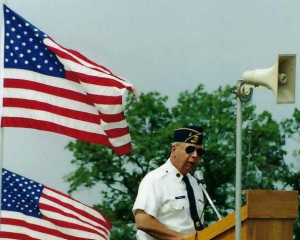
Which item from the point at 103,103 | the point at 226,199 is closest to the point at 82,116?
the point at 103,103

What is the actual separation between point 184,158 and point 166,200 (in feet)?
1.21

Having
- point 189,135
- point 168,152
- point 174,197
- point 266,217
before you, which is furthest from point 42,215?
point 168,152

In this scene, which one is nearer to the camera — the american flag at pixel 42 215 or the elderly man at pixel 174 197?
the elderly man at pixel 174 197

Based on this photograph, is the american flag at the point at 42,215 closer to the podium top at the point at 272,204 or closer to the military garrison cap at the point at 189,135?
the military garrison cap at the point at 189,135

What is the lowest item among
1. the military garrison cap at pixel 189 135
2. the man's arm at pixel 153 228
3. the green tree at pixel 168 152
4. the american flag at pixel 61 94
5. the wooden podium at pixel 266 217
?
the wooden podium at pixel 266 217

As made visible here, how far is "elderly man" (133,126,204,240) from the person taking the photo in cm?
1062

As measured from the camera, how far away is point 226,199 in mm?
45969

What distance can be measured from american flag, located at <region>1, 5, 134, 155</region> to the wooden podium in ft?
12.8

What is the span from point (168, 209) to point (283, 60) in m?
1.88

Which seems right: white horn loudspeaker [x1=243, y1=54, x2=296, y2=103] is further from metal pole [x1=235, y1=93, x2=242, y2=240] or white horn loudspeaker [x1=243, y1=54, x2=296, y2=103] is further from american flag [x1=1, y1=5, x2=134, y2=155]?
american flag [x1=1, y1=5, x2=134, y2=155]

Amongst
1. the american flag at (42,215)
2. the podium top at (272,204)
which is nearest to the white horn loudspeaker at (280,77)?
the podium top at (272,204)

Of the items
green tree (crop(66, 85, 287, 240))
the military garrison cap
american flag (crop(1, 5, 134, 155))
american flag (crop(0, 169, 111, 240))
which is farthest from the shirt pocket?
green tree (crop(66, 85, 287, 240))

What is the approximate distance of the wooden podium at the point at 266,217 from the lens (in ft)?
31.1

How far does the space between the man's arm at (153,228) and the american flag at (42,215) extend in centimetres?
593
